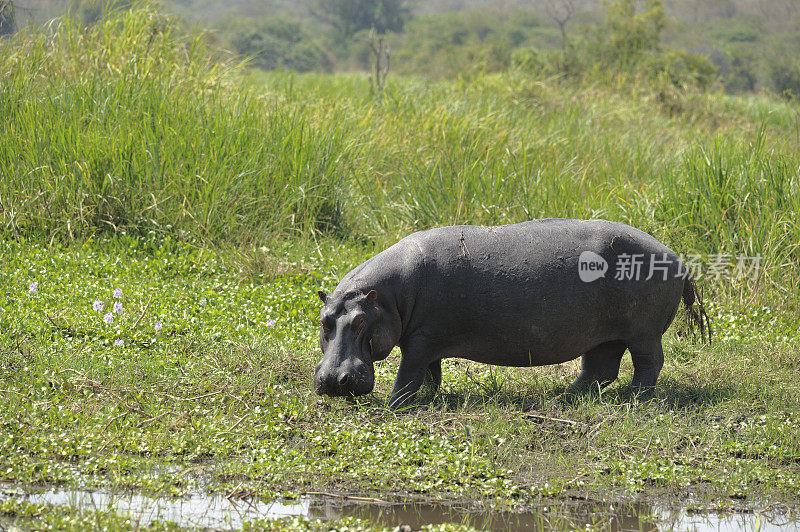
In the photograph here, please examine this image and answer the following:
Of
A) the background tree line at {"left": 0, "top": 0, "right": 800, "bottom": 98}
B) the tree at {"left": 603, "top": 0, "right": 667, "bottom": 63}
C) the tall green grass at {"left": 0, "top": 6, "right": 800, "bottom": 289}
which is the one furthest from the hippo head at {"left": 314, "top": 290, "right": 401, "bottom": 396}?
the background tree line at {"left": 0, "top": 0, "right": 800, "bottom": 98}

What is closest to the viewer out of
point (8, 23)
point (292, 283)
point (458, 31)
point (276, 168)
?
point (292, 283)

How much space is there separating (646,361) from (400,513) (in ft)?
5.82

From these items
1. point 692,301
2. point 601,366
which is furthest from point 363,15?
point 601,366

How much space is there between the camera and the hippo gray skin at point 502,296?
4141 millimetres

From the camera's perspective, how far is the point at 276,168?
24.8 feet

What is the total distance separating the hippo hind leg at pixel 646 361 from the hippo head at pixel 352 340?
1272 mm

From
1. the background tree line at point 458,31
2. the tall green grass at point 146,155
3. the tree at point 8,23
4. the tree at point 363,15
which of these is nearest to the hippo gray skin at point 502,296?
the tall green grass at point 146,155

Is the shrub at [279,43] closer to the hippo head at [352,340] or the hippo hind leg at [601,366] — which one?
the hippo hind leg at [601,366]

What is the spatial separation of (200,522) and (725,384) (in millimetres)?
3012

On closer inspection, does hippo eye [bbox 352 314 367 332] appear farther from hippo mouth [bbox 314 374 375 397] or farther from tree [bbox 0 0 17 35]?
tree [bbox 0 0 17 35]

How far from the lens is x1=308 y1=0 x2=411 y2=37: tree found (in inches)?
2699

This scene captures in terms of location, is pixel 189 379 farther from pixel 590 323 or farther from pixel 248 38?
pixel 248 38

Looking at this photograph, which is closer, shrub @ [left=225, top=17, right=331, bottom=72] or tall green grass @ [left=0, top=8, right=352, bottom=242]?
tall green grass @ [left=0, top=8, right=352, bottom=242]

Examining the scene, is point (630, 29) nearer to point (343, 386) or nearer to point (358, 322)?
point (358, 322)
